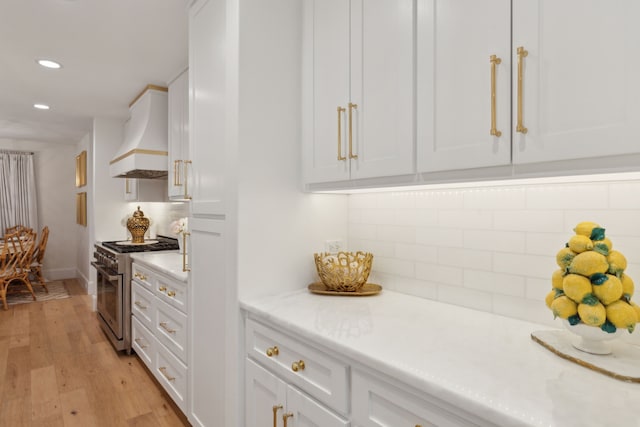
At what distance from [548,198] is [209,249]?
1.47 m

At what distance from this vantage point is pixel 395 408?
38.2 inches

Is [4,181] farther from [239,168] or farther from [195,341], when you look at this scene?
[239,168]

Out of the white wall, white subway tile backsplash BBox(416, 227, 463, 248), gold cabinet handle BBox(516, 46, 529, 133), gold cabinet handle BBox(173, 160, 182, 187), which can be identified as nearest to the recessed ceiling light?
gold cabinet handle BBox(173, 160, 182, 187)

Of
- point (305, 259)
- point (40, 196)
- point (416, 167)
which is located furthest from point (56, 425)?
point (40, 196)

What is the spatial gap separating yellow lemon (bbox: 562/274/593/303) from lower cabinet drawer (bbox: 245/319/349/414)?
2.10ft

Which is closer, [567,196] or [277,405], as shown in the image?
[567,196]

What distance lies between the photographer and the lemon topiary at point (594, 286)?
91 cm

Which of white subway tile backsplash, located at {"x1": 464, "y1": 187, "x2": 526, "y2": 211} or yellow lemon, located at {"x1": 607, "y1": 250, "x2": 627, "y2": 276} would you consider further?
white subway tile backsplash, located at {"x1": 464, "y1": 187, "x2": 526, "y2": 211}

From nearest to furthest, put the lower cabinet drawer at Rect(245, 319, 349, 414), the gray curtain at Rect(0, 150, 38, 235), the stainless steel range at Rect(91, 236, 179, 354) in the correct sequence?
the lower cabinet drawer at Rect(245, 319, 349, 414) < the stainless steel range at Rect(91, 236, 179, 354) < the gray curtain at Rect(0, 150, 38, 235)

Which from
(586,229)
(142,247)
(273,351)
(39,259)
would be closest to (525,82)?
(586,229)

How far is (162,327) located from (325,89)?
1.93m

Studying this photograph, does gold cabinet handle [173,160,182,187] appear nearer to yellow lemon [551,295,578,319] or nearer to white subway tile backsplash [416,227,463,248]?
white subway tile backsplash [416,227,463,248]

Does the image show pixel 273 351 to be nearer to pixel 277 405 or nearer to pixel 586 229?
pixel 277 405

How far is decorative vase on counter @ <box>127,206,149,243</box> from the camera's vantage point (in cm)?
394
